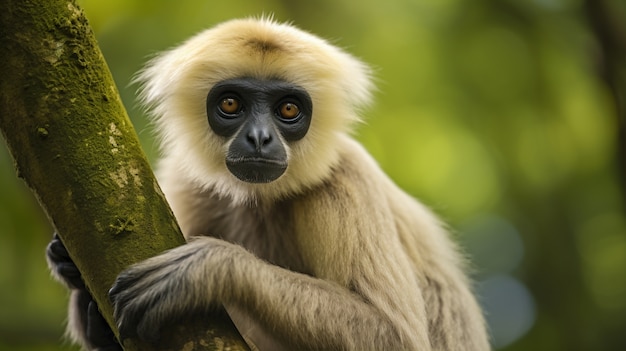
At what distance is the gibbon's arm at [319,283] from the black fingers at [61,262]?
1.46 m

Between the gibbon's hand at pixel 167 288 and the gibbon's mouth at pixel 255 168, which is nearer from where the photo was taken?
the gibbon's hand at pixel 167 288

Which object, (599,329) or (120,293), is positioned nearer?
(120,293)

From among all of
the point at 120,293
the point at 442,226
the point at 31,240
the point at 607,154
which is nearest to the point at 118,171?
the point at 120,293

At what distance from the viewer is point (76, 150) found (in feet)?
15.4

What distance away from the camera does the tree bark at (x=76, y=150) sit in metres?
4.67

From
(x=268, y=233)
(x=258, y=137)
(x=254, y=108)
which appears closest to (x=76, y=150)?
(x=258, y=137)

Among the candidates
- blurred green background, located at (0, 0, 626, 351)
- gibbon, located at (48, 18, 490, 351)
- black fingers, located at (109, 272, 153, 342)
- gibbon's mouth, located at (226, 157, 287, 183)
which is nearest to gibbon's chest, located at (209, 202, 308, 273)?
gibbon, located at (48, 18, 490, 351)

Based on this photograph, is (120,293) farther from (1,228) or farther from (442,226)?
(1,228)

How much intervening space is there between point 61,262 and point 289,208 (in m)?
1.97

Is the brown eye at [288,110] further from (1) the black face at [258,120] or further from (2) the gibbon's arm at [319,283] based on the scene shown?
(2) the gibbon's arm at [319,283]

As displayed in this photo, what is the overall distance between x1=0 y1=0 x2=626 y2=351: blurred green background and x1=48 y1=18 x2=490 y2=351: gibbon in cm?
448

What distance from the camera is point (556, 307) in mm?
12203

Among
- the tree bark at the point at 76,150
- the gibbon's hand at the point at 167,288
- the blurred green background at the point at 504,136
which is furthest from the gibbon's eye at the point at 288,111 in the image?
the blurred green background at the point at 504,136

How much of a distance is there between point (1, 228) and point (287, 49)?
556cm
